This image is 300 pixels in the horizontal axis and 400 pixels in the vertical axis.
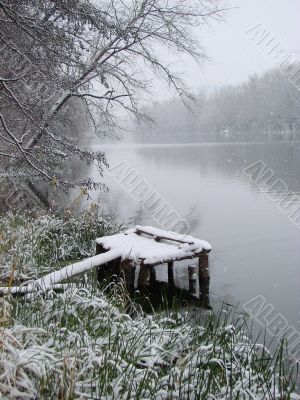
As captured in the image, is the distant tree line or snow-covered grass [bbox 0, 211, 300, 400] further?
the distant tree line

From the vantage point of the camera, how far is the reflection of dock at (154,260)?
7.88m

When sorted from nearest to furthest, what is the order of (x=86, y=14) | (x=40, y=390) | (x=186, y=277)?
(x=40, y=390)
(x=86, y=14)
(x=186, y=277)

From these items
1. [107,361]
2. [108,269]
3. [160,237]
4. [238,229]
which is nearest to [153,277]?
[160,237]

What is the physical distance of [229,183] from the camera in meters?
26.8

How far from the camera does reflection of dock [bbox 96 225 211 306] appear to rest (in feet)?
25.9

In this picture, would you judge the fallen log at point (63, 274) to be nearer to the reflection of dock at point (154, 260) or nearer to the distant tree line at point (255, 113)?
the reflection of dock at point (154, 260)

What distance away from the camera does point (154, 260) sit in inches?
305

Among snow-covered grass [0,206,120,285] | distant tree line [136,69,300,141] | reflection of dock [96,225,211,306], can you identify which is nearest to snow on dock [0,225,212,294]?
reflection of dock [96,225,211,306]

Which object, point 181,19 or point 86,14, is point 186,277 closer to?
point 86,14

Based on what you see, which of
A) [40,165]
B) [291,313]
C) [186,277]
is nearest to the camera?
[291,313]

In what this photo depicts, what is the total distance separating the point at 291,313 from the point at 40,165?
18.1 ft

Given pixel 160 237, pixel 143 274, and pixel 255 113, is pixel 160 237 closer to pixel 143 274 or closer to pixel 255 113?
pixel 143 274

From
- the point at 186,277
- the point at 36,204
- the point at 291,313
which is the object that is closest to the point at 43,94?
the point at 186,277

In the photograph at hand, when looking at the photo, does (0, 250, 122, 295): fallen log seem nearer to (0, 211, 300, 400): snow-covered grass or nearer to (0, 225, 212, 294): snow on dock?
(0, 225, 212, 294): snow on dock
